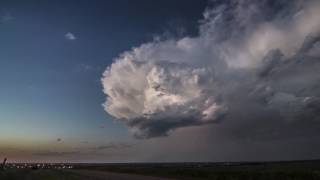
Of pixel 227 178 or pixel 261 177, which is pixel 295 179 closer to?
pixel 261 177

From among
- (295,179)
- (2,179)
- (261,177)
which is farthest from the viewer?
(261,177)

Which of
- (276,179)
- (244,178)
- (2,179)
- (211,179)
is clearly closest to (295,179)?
(276,179)

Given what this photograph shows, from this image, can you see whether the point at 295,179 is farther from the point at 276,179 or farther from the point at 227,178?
the point at 227,178

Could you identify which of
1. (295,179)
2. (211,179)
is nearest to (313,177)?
(295,179)

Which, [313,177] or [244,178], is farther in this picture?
[244,178]

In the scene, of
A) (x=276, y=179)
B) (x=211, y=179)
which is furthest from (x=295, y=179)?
(x=211, y=179)

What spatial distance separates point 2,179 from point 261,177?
36626mm

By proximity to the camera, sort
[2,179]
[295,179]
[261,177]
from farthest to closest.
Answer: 1. [261,177]
2. [295,179]
3. [2,179]

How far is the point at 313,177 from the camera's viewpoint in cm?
6650

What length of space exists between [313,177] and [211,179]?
15.6 m

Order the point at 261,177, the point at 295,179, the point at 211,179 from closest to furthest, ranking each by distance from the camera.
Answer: the point at 295,179
the point at 261,177
the point at 211,179

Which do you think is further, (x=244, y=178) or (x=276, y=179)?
(x=244, y=178)

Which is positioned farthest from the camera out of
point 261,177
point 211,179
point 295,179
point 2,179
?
point 211,179

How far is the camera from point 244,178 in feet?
233
